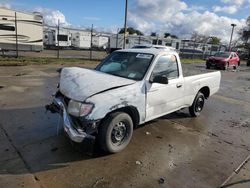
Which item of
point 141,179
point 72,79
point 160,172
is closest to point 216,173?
point 160,172

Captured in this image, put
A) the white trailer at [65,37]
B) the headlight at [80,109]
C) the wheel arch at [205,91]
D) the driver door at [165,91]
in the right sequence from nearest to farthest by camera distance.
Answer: the headlight at [80,109] → the driver door at [165,91] → the wheel arch at [205,91] → the white trailer at [65,37]

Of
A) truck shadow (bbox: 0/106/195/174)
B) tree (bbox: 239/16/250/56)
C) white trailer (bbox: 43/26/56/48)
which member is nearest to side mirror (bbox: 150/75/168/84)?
truck shadow (bbox: 0/106/195/174)

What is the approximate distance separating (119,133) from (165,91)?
1377 mm

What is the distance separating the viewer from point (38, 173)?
129 inches

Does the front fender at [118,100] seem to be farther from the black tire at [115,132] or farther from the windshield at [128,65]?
the windshield at [128,65]

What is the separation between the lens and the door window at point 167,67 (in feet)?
15.0

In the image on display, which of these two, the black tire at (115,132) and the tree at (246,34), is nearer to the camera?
the black tire at (115,132)

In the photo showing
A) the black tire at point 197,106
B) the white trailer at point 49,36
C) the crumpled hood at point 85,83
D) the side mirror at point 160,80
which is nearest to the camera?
the crumpled hood at point 85,83

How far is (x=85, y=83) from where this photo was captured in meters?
3.83

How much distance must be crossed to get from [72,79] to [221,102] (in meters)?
6.07

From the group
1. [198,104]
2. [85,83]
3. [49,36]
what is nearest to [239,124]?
[198,104]

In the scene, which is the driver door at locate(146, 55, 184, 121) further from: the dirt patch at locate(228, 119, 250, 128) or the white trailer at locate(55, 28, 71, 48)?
the white trailer at locate(55, 28, 71, 48)

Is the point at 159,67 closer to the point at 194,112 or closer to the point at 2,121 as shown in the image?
the point at 194,112

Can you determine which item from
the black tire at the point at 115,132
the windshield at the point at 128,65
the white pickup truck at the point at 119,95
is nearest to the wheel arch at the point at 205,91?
the white pickup truck at the point at 119,95
